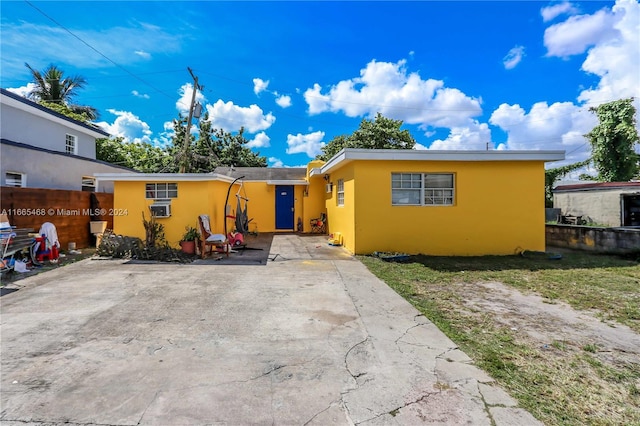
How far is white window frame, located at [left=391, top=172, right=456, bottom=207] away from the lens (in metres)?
9.27

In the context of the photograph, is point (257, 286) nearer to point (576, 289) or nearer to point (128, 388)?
point (128, 388)

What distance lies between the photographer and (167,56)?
14844mm

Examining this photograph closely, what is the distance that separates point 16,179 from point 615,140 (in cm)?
2912

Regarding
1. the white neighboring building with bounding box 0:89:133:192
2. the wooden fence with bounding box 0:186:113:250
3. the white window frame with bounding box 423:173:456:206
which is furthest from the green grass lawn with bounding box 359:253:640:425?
the white neighboring building with bounding box 0:89:133:192

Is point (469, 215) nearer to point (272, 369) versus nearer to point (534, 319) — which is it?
point (534, 319)

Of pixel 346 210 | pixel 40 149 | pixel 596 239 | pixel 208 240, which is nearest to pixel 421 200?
pixel 346 210

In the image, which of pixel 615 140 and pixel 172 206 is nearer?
pixel 172 206

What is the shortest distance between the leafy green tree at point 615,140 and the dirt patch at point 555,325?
1889 cm

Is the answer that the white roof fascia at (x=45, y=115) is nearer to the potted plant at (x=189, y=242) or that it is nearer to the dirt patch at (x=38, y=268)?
the dirt patch at (x=38, y=268)

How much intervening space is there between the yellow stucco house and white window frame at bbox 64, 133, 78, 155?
796 centimetres

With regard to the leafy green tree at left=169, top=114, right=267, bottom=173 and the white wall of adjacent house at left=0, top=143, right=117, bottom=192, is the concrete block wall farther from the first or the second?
the leafy green tree at left=169, top=114, right=267, bottom=173

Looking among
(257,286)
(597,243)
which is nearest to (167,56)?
(257,286)

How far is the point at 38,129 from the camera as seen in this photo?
1282 centimetres

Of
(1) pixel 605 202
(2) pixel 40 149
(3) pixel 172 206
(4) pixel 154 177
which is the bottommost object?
(3) pixel 172 206
